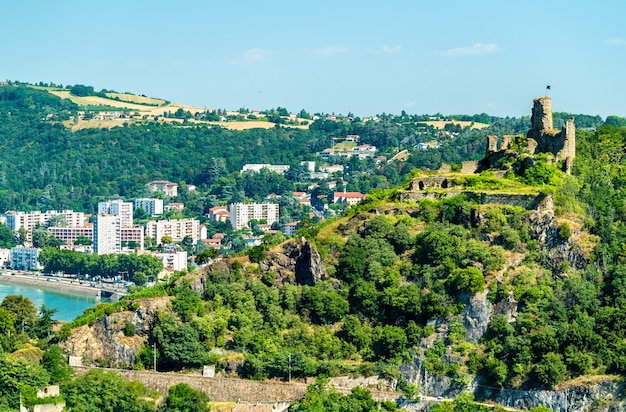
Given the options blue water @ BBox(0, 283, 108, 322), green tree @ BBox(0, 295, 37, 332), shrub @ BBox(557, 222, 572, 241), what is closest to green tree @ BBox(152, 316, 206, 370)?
green tree @ BBox(0, 295, 37, 332)

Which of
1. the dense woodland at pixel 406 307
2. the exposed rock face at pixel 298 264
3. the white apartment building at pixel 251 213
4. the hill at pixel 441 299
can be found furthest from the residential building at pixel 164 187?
the exposed rock face at pixel 298 264

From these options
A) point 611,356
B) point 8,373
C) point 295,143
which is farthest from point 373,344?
point 295,143

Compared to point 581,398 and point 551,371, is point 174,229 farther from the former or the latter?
point 581,398

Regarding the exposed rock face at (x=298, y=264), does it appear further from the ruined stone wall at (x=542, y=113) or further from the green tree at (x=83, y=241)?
the green tree at (x=83, y=241)

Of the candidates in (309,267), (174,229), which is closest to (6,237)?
(174,229)

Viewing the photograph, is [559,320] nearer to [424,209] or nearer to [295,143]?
[424,209]
